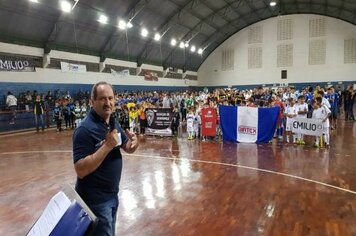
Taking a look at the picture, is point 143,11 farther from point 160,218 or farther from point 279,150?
point 160,218

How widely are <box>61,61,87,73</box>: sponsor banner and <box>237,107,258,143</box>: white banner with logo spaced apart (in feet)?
41.8

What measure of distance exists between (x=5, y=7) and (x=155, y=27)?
1212cm

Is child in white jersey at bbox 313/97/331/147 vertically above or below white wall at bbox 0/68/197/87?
below

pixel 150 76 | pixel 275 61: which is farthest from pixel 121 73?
pixel 275 61

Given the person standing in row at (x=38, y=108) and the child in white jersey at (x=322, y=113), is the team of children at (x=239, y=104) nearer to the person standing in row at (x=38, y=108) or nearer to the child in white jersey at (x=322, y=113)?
the child in white jersey at (x=322, y=113)

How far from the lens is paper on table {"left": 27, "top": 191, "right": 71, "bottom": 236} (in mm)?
1613

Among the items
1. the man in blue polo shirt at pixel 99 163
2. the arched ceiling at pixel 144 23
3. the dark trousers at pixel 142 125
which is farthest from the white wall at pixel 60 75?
the man in blue polo shirt at pixel 99 163

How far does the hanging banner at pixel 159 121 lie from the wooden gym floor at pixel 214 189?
3.08 meters

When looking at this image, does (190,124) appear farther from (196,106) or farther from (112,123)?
(112,123)

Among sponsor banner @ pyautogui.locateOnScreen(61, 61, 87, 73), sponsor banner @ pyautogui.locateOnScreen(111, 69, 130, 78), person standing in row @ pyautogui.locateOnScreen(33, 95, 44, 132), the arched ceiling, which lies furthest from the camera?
sponsor banner @ pyautogui.locateOnScreen(111, 69, 130, 78)

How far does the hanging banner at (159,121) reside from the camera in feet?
45.8

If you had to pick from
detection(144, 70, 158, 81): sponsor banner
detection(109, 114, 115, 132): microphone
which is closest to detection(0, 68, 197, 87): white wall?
detection(144, 70, 158, 81): sponsor banner

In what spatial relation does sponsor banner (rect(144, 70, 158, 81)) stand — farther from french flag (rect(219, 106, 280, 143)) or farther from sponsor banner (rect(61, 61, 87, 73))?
french flag (rect(219, 106, 280, 143))

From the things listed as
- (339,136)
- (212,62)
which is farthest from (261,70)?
(339,136)
